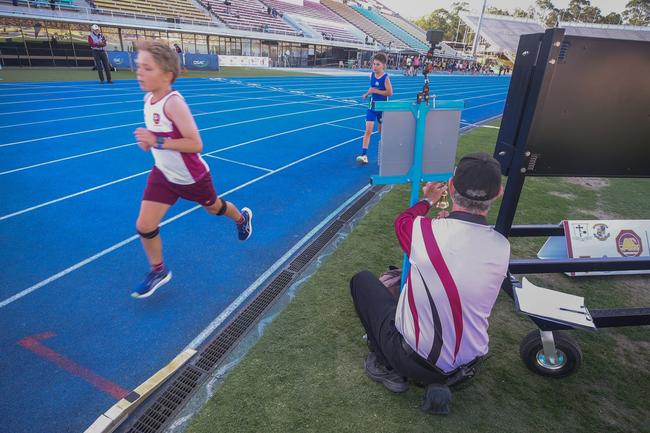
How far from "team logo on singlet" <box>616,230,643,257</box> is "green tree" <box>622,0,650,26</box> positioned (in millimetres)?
122408

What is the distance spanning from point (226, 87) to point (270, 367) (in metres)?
17.1

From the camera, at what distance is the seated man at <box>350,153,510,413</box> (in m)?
1.83

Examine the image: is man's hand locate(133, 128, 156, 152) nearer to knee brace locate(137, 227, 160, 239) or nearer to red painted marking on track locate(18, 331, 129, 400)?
knee brace locate(137, 227, 160, 239)

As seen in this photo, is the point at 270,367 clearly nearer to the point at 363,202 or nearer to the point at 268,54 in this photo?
the point at 363,202

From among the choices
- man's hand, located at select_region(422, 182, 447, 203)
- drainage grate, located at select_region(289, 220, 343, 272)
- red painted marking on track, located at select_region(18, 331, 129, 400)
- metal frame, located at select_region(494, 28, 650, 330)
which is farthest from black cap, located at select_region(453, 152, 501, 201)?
red painted marking on track, located at select_region(18, 331, 129, 400)

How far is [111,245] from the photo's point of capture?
414 centimetres

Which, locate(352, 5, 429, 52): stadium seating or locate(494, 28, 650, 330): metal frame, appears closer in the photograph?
locate(494, 28, 650, 330): metal frame

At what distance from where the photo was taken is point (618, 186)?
7004 mm

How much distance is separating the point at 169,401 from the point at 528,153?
10.0ft

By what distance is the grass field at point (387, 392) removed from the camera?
7.38 ft

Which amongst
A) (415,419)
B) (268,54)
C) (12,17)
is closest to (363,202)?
(415,419)

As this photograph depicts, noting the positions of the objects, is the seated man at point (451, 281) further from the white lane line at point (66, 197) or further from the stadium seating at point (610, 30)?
the stadium seating at point (610, 30)

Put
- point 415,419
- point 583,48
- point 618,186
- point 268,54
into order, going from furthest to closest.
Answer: point 268,54 < point 618,186 < point 583,48 < point 415,419

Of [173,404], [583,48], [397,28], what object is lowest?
[173,404]
